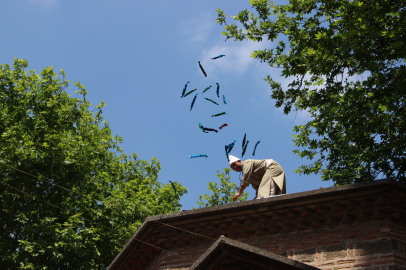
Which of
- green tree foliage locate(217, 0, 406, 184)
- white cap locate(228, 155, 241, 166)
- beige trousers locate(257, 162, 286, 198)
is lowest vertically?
beige trousers locate(257, 162, 286, 198)

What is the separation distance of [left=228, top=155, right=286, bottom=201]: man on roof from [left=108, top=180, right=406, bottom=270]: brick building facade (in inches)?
39.0

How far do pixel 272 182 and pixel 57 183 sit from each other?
30.8 ft

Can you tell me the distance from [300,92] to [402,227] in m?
5.67

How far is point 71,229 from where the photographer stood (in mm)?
12539

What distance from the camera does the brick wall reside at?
5.74 meters

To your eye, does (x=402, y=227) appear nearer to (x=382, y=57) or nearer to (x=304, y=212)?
(x=304, y=212)

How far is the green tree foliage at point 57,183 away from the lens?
12609 mm

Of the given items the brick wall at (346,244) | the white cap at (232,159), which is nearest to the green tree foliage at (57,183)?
the white cap at (232,159)

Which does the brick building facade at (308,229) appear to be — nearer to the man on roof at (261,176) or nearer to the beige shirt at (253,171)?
the man on roof at (261,176)

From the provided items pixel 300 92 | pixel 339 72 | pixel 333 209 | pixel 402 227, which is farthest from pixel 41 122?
pixel 402 227

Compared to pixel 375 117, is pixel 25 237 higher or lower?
lower

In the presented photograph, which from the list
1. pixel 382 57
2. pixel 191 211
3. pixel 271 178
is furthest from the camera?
pixel 382 57

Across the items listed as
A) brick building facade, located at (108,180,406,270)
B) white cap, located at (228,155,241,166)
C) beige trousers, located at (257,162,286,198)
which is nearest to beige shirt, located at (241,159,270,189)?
beige trousers, located at (257,162,286,198)

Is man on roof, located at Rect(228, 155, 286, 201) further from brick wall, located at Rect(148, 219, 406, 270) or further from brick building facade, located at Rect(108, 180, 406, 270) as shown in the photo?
brick wall, located at Rect(148, 219, 406, 270)
